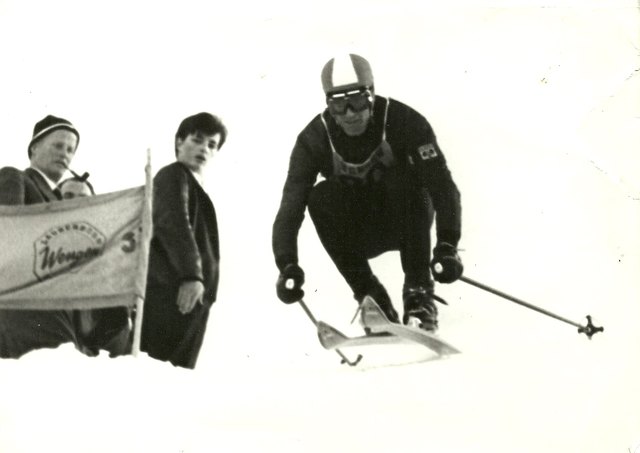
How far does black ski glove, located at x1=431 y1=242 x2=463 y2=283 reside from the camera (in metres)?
5.91

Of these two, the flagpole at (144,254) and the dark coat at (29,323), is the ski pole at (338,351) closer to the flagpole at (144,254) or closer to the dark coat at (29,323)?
the flagpole at (144,254)

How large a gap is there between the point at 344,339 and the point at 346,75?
1.47 metres

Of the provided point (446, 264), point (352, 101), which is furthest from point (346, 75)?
point (446, 264)

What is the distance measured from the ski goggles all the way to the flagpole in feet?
3.69

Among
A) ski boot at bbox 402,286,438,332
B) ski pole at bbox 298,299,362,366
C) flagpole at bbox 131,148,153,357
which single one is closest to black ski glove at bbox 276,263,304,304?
ski pole at bbox 298,299,362,366

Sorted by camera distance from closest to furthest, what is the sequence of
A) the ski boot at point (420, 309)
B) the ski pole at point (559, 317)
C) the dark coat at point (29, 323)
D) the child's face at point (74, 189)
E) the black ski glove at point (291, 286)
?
the ski boot at point (420, 309), the black ski glove at point (291, 286), the ski pole at point (559, 317), the dark coat at point (29, 323), the child's face at point (74, 189)

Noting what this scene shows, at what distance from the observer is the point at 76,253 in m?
6.34

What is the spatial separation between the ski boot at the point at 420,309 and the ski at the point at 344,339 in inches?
5.7

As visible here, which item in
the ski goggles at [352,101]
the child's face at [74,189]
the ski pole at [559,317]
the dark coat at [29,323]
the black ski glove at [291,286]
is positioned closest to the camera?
the ski goggles at [352,101]

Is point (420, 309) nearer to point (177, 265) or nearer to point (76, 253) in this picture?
point (177, 265)

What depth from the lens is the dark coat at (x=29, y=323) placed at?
21.6 feet

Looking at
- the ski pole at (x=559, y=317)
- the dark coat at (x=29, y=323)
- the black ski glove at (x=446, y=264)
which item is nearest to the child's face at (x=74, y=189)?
the dark coat at (x=29, y=323)

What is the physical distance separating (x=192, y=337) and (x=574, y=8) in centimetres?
305

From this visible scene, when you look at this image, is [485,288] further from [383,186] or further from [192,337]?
[192,337]
